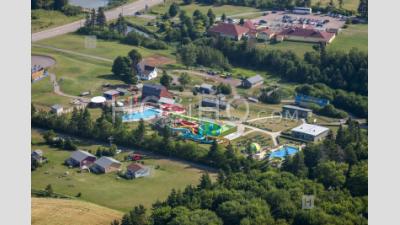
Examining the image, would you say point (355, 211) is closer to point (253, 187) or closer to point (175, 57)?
point (253, 187)

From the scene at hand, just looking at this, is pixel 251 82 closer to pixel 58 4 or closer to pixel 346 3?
pixel 346 3

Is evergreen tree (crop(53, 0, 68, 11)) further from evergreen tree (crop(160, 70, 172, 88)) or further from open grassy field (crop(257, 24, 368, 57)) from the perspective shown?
evergreen tree (crop(160, 70, 172, 88))

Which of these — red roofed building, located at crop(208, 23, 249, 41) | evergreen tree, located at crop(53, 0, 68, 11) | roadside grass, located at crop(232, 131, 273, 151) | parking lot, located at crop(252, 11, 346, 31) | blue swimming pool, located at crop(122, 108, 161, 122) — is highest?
evergreen tree, located at crop(53, 0, 68, 11)

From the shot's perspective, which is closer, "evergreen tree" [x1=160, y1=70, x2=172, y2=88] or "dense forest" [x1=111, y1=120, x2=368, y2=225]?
"dense forest" [x1=111, y1=120, x2=368, y2=225]

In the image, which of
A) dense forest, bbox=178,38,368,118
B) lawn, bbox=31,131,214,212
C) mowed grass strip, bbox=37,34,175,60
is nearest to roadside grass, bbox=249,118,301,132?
dense forest, bbox=178,38,368,118

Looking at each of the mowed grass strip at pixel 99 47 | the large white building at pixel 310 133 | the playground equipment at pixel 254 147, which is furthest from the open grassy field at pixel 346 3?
the playground equipment at pixel 254 147

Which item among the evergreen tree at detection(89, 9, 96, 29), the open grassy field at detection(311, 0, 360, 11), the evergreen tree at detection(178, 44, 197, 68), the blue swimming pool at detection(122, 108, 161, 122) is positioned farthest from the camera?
the open grassy field at detection(311, 0, 360, 11)

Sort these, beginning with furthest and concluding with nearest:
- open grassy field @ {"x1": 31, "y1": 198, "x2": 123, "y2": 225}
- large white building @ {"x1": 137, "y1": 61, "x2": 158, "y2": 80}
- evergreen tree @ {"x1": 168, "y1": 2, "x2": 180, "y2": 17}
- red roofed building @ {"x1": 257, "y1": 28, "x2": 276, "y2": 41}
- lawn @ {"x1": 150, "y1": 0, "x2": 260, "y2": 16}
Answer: lawn @ {"x1": 150, "y1": 0, "x2": 260, "y2": 16} < evergreen tree @ {"x1": 168, "y1": 2, "x2": 180, "y2": 17} < red roofed building @ {"x1": 257, "y1": 28, "x2": 276, "y2": 41} < large white building @ {"x1": 137, "y1": 61, "x2": 158, "y2": 80} < open grassy field @ {"x1": 31, "y1": 198, "x2": 123, "y2": 225}
